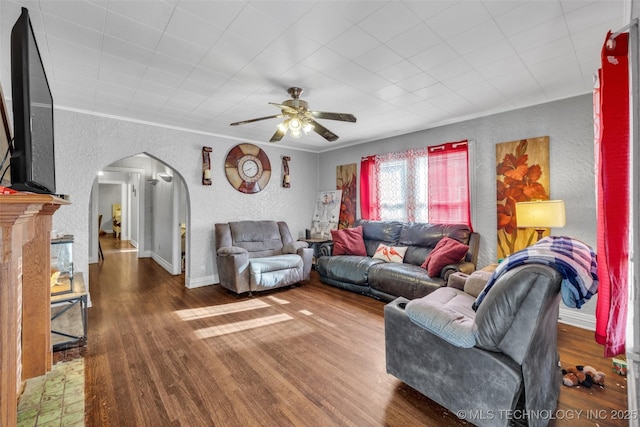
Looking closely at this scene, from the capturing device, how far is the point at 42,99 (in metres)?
1.57

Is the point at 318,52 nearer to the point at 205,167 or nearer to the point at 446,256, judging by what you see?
the point at 446,256

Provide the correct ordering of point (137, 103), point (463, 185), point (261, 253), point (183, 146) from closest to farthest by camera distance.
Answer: point (137, 103) → point (463, 185) → point (183, 146) → point (261, 253)

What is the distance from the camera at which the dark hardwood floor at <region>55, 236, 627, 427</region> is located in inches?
67.0

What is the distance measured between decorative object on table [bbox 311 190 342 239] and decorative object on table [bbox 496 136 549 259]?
270 cm

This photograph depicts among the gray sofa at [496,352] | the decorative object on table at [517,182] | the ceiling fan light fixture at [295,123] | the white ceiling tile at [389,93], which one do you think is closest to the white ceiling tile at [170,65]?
the ceiling fan light fixture at [295,123]

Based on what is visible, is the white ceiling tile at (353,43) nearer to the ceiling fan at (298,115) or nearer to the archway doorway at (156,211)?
the ceiling fan at (298,115)

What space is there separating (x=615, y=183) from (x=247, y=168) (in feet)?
14.8

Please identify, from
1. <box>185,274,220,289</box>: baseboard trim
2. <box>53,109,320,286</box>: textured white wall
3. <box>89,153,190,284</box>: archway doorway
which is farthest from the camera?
<box>89,153,190,284</box>: archway doorway

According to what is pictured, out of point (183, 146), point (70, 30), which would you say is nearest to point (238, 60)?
point (70, 30)

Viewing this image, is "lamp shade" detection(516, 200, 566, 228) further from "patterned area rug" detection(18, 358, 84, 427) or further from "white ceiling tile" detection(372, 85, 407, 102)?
"patterned area rug" detection(18, 358, 84, 427)

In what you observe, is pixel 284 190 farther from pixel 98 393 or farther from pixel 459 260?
pixel 98 393

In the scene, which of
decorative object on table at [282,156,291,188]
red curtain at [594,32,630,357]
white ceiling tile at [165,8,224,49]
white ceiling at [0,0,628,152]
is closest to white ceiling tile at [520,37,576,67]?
white ceiling at [0,0,628,152]

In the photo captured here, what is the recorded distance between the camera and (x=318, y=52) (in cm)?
217

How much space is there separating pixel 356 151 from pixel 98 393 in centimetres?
459
